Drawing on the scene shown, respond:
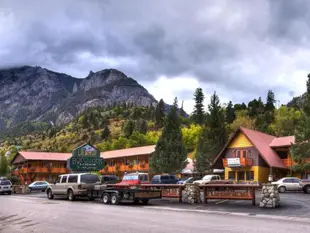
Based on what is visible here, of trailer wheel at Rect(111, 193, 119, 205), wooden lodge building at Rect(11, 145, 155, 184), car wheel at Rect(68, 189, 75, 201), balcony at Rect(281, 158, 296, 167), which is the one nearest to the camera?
trailer wheel at Rect(111, 193, 119, 205)

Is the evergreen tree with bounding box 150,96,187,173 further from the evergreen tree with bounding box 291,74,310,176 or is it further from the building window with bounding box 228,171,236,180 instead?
the evergreen tree with bounding box 291,74,310,176

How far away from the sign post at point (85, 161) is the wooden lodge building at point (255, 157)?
17.7 meters

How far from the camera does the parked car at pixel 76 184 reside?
29.6 metres

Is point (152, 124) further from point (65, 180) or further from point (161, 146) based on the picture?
point (65, 180)

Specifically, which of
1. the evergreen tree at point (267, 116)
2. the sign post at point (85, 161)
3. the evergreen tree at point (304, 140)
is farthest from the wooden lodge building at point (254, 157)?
the evergreen tree at point (267, 116)

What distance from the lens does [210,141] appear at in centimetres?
5816

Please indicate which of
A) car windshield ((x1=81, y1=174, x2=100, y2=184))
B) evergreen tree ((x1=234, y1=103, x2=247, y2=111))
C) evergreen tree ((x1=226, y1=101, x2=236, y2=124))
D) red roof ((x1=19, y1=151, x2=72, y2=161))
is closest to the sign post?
car windshield ((x1=81, y1=174, x2=100, y2=184))

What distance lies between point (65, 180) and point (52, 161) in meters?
57.5

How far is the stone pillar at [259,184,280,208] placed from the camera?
22.8 meters

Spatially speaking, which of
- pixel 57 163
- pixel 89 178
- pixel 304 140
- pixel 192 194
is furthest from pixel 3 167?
pixel 192 194

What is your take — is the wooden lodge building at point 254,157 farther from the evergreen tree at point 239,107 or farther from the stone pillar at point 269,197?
the evergreen tree at point 239,107

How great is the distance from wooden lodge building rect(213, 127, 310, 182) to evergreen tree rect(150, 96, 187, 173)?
597 centimetres

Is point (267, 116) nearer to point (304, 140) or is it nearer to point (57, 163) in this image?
point (57, 163)

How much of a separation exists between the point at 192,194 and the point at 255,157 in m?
26.4
